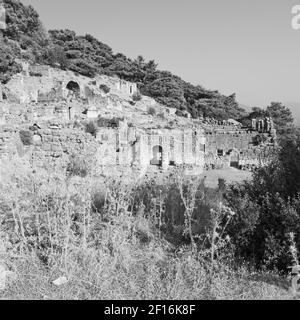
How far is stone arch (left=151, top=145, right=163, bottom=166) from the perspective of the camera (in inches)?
776

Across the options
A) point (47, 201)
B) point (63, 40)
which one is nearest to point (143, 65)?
point (63, 40)

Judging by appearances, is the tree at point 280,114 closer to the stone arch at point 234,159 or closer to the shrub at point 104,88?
the stone arch at point 234,159

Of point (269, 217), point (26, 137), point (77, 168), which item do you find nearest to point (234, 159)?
point (26, 137)

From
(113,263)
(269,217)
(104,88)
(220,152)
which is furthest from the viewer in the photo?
(104,88)

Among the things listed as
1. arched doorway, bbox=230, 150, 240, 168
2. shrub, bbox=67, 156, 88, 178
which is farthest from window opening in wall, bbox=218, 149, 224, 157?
shrub, bbox=67, 156, 88, 178

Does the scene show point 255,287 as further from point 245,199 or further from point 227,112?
point 227,112

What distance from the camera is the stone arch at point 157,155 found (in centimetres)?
1971

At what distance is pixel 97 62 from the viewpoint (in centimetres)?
5644

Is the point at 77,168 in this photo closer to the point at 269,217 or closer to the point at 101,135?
the point at 269,217

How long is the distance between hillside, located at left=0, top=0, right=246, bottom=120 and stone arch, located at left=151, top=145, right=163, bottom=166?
28362mm

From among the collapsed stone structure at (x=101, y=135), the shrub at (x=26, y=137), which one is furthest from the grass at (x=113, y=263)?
the shrub at (x=26, y=137)

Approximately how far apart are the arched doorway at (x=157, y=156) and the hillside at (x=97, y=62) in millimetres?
28366

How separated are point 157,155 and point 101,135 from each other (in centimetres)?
902

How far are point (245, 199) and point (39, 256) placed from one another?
2.47 metres
